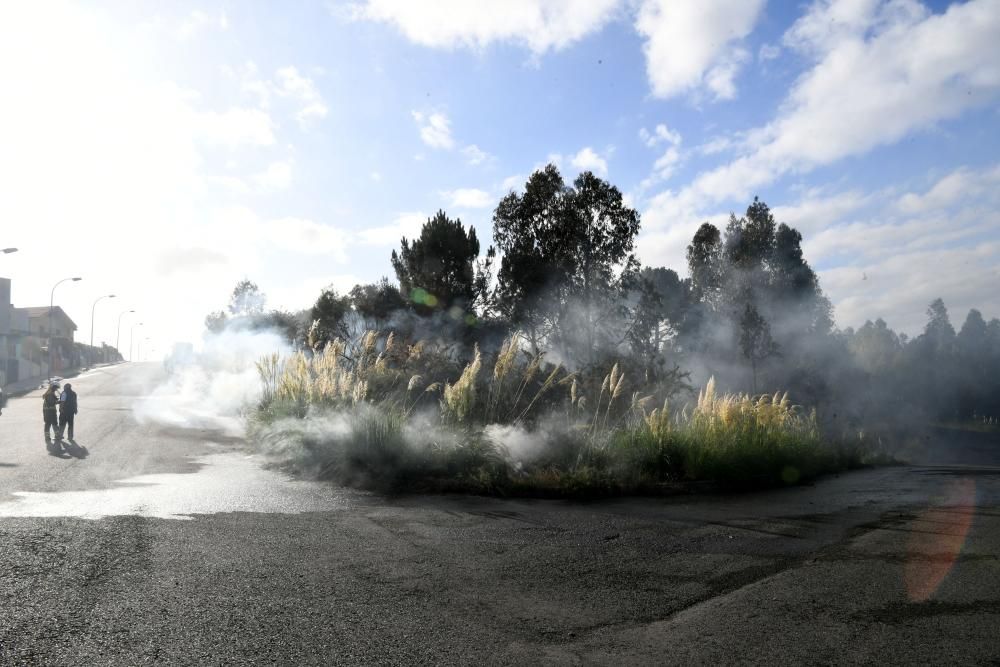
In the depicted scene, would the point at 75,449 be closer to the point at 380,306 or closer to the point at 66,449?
the point at 66,449

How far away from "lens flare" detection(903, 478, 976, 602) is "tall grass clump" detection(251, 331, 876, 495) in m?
2.56

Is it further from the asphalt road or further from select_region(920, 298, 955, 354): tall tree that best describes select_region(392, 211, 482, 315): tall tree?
select_region(920, 298, 955, 354): tall tree

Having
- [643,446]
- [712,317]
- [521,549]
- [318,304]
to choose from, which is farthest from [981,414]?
[521,549]

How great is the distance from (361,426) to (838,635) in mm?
6943

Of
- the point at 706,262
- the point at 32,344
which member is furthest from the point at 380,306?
the point at 32,344

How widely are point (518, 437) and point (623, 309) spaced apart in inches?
769

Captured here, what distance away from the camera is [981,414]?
2324 inches

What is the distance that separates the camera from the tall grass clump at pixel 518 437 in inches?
344

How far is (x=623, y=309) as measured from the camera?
28.5 m

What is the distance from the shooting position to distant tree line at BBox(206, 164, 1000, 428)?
93.9ft

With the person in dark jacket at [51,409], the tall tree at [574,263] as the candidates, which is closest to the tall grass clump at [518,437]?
the person in dark jacket at [51,409]

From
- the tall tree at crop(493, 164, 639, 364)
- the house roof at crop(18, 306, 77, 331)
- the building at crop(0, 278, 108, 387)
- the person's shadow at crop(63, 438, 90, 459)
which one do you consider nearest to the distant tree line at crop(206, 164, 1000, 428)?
the tall tree at crop(493, 164, 639, 364)

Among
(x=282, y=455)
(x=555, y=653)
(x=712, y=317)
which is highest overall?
(x=712, y=317)

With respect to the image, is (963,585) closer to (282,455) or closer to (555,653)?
(555,653)
